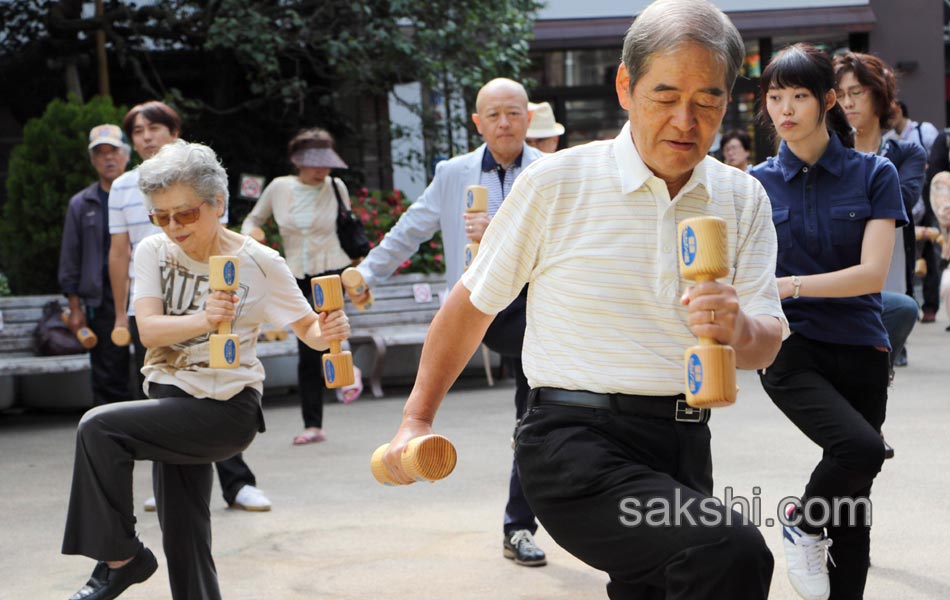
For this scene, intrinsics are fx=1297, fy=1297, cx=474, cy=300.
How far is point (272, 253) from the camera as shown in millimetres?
4723

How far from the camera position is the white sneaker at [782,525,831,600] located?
4453 mm

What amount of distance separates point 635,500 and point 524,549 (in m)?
2.76

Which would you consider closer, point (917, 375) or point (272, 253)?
point (272, 253)

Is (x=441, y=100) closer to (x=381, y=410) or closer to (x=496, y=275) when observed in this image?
(x=381, y=410)

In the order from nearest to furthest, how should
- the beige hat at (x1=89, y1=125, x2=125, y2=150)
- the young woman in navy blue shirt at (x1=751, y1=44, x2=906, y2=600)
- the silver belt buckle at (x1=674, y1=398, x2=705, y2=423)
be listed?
the silver belt buckle at (x1=674, y1=398, x2=705, y2=423)
the young woman in navy blue shirt at (x1=751, y1=44, x2=906, y2=600)
the beige hat at (x1=89, y1=125, x2=125, y2=150)

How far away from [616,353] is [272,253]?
2.16 m

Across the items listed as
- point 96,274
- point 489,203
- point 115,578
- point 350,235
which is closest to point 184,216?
point 115,578

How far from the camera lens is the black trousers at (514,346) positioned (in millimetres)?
5195

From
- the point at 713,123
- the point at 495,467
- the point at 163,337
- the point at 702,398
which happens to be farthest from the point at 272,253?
the point at 495,467

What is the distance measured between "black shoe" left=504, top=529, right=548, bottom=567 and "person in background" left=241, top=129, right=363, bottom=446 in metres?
3.32

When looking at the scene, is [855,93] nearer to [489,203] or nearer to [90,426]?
[489,203]

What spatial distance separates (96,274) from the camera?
27.6ft

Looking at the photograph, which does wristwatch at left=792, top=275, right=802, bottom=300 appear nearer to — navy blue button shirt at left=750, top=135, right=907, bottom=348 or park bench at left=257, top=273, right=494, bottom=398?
navy blue button shirt at left=750, top=135, right=907, bottom=348

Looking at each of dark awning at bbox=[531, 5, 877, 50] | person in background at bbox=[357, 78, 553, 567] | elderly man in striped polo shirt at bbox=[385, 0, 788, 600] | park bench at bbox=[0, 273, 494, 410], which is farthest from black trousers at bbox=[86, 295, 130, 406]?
dark awning at bbox=[531, 5, 877, 50]
